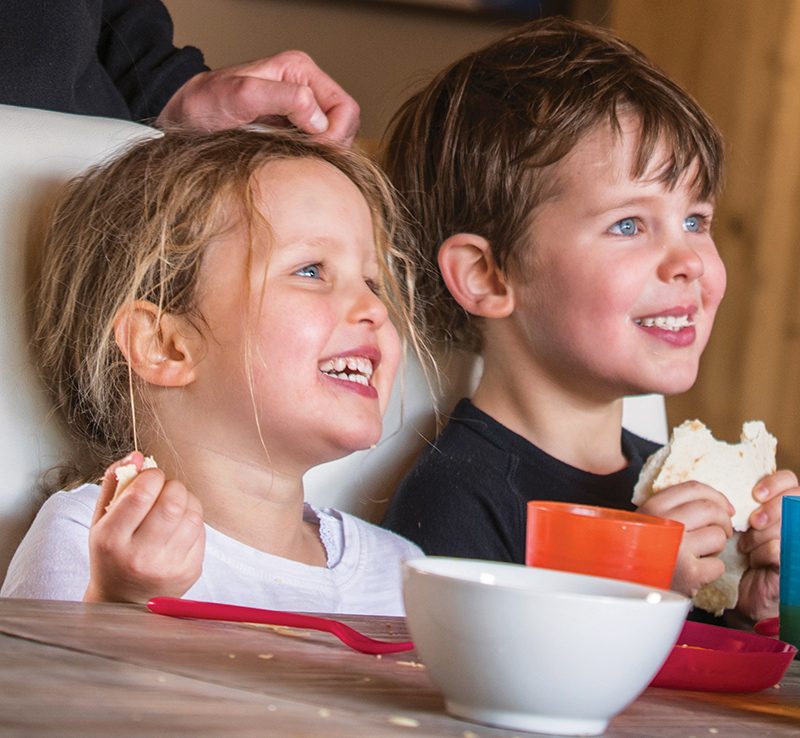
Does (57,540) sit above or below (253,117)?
below

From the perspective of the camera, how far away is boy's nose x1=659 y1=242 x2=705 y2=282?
1394 millimetres

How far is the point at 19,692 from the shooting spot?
0.46 meters

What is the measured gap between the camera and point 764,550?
1306 millimetres

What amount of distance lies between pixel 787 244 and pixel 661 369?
80.5 inches

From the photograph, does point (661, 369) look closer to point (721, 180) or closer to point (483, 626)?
point (721, 180)

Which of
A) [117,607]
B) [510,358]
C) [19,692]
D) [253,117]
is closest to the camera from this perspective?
[19,692]

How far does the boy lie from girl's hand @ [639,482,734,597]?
0.10m

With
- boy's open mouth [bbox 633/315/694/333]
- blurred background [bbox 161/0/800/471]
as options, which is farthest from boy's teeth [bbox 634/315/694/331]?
blurred background [bbox 161/0/800/471]

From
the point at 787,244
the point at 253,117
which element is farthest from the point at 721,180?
the point at 787,244

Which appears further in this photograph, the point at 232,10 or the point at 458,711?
the point at 232,10

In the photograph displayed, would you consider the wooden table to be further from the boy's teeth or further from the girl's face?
the boy's teeth

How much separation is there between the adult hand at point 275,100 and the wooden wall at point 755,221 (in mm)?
2151


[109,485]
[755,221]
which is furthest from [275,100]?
[755,221]

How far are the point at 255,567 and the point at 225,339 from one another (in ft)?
0.74
